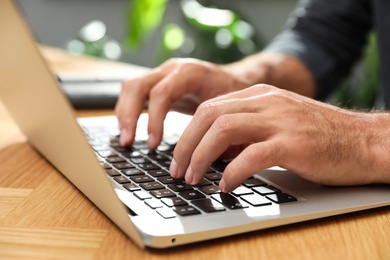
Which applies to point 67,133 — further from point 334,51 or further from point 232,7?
point 232,7

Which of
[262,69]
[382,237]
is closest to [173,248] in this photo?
[382,237]

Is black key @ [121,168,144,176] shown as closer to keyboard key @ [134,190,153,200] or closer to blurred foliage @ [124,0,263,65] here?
keyboard key @ [134,190,153,200]

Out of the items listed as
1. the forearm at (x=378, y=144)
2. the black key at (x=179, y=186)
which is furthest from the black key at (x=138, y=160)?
the forearm at (x=378, y=144)

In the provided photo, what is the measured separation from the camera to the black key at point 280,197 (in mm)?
512

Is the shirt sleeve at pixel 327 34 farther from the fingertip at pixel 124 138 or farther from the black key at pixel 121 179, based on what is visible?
the black key at pixel 121 179

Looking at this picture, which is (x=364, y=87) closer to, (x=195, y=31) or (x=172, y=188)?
(x=195, y=31)

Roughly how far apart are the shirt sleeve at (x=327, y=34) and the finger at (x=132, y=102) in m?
0.50

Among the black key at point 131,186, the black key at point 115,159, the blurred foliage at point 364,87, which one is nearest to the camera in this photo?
the black key at point 131,186

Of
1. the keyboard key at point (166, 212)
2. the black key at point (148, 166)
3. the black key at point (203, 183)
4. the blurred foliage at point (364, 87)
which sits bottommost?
the blurred foliage at point (364, 87)

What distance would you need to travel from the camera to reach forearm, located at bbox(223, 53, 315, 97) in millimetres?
1076

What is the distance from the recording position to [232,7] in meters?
2.67

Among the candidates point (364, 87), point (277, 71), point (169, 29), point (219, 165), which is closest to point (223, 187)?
point (219, 165)

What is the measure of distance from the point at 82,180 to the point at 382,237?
0.84 feet

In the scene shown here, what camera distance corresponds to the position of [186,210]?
1.54 ft
